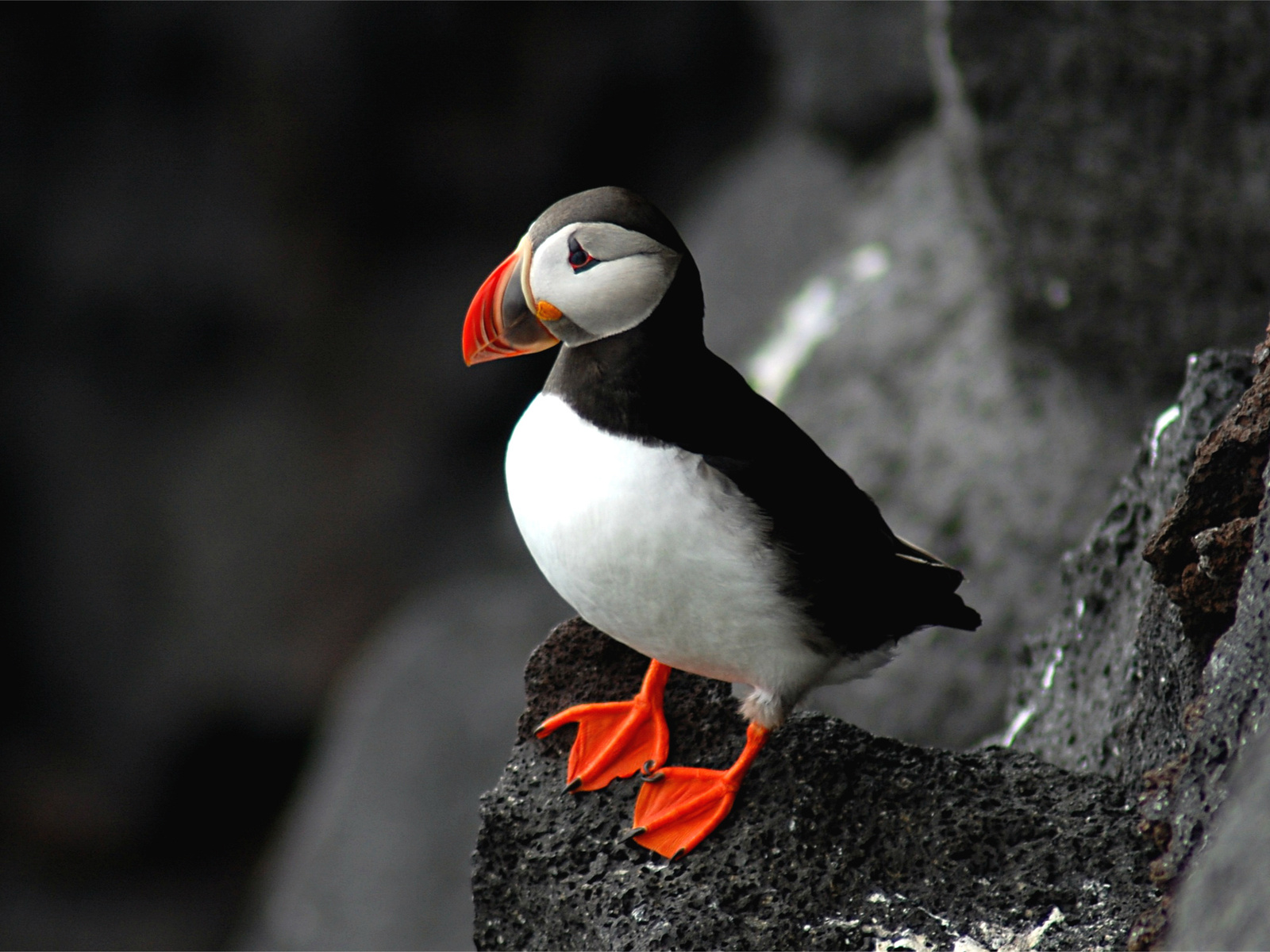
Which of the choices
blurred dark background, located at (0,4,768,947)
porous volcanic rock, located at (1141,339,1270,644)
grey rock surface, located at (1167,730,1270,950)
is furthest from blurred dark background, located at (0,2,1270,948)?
grey rock surface, located at (1167,730,1270,950)

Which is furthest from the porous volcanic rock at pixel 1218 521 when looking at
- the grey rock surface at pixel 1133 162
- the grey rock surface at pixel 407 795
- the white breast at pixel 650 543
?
the grey rock surface at pixel 407 795

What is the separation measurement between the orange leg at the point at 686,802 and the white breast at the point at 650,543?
0.65ft

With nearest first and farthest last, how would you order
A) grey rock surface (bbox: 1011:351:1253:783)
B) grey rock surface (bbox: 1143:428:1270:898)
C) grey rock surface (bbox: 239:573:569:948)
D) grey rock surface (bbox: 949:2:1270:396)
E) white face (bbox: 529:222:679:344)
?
grey rock surface (bbox: 1143:428:1270:898) → white face (bbox: 529:222:679:344) → grey rock surface (bbox: 1011:351:1253:783) → grey rock surface (bbox: 949:2:1270:396) → grey rock surface (bbox: 239:573:569:948)

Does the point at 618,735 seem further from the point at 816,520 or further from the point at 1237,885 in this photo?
the point at 1237,885

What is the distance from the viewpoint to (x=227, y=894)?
7215 millimetres

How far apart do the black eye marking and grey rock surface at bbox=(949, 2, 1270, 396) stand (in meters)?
2.22

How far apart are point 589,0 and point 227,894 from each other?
5.30 metres

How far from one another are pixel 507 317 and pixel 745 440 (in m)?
0.43

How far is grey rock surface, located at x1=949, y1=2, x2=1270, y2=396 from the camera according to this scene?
3.42 meters

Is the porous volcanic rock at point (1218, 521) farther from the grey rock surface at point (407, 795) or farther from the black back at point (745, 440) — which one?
the grey rock surface at point (407, 795)

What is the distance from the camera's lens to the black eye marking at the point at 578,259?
193cm

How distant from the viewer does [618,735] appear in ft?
7.39

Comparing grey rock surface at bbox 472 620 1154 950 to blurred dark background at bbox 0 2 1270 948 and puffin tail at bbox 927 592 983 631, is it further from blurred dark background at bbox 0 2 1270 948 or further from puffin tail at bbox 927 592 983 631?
blurred dark background at bbox 0 2 1270 948

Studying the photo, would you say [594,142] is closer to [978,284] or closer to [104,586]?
[978,284]
